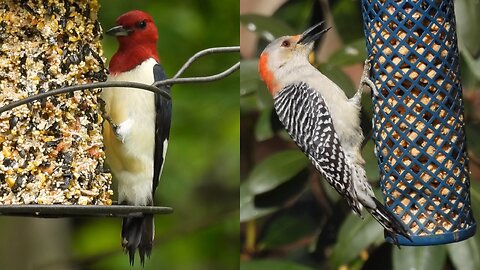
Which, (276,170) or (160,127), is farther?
(276,170)

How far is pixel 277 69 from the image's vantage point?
2217 mm

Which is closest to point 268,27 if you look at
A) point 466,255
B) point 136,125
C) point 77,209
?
point 136,125

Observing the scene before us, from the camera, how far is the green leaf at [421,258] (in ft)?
9.08

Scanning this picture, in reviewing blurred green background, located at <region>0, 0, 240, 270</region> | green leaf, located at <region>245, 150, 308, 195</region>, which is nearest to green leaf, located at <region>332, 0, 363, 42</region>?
A: green leaf, located at <region>245, 150, 308, 195</region>

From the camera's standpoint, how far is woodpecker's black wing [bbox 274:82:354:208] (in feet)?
6.56

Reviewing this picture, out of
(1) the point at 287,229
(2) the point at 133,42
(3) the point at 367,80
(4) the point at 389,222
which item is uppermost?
(2) the point at 133,42

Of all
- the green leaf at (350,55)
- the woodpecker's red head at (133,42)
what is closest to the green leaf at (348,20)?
the green leaf at (350,55)

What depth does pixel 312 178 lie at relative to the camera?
10.9 feet

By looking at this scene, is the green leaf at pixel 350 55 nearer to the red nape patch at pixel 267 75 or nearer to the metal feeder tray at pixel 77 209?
the red nape patch at pixel 267 75

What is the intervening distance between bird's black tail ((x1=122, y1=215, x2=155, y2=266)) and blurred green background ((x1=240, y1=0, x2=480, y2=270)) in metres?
0.61

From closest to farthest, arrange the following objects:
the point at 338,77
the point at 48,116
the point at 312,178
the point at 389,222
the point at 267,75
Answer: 1. the point at 389,222
2. the point at 48,116
3. the point at 267,75
4. the point at 338,77
5. the point at 312,178

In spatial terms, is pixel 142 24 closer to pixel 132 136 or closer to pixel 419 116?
pixel 132 136

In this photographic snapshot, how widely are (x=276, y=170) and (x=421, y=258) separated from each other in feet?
1.91

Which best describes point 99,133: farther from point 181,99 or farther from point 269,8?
point 181,99
